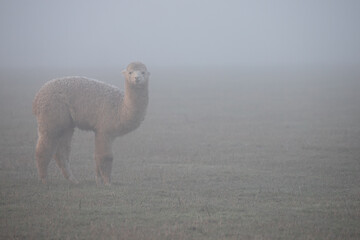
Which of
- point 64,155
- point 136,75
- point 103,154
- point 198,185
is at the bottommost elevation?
point 198,185

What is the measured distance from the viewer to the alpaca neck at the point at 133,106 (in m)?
8.59

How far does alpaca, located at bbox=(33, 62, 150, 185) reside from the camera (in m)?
8.48

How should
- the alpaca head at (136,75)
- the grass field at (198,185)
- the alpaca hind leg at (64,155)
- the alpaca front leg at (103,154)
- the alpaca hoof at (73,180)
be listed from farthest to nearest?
the alpaca hind leg at (64,155)
the alpaca hoof at (73,180)
the alpaca front leg at (103,154)
the alpaca head at (136,75)
the grass field at (198,185)

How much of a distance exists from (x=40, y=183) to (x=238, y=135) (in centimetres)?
831

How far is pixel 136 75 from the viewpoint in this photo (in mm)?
8445

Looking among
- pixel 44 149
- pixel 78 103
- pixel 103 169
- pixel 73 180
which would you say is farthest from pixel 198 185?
pixel 44 149

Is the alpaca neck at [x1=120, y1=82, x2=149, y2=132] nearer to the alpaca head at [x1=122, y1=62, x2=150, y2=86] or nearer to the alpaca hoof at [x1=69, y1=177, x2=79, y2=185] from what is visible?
the alpaca head at [x1=122, y1=62, x2=150, y2=86]

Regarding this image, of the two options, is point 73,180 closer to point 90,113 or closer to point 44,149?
point 44,149

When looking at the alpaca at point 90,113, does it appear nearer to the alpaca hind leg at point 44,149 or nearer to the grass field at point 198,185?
the alpaca hind leg at point 44,149

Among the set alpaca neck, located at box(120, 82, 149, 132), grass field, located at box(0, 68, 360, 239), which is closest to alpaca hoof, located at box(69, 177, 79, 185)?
grass field, located at box(0, 68, 360, 239)

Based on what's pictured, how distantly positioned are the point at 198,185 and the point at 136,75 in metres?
2.39

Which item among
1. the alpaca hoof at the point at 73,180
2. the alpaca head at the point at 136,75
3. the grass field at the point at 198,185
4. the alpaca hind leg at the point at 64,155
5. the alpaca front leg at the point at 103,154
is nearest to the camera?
the grass field at the point at 198,185

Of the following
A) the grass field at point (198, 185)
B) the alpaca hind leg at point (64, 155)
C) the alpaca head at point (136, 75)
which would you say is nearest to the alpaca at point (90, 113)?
the alpaca head at point (136, 75)

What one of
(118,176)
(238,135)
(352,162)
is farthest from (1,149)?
(352,162)
